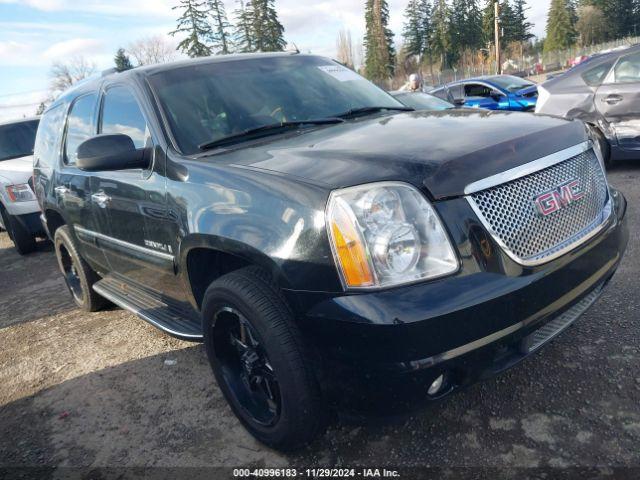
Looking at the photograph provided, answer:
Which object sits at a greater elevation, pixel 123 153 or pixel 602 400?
Result: pixel 123 153

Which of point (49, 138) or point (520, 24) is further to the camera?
point (520, 24)

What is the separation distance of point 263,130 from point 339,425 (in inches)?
62.1

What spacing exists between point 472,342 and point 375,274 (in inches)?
16.6

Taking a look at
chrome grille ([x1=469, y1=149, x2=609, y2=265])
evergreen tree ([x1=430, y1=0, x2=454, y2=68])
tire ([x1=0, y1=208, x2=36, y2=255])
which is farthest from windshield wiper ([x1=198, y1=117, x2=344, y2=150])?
evergreen tree ([x1=430, y1=0, x2=454, y2=68])

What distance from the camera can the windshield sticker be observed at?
3.53 meters

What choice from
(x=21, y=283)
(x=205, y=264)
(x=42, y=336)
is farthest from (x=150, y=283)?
(x=21, y=283)

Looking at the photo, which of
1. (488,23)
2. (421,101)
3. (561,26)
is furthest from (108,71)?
(561,26)

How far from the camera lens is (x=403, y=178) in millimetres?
1900

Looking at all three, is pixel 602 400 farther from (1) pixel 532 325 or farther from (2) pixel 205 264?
(2) pixel 205 264

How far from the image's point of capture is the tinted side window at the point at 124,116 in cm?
297

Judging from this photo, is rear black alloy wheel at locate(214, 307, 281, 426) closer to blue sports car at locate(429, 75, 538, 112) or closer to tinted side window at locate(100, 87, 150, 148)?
tinted side window at locate(100, 87, 150, 148)

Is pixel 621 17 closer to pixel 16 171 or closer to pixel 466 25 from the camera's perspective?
pixel 466 25

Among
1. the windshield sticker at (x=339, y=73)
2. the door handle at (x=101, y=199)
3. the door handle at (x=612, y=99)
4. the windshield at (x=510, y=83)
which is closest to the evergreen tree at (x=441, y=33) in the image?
the windshield at (x=510, y=83)

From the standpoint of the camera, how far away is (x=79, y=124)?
3900 mm
